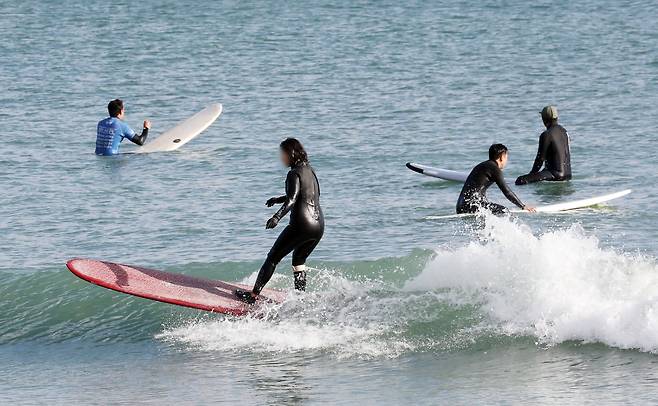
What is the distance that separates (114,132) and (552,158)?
7415 millimetres

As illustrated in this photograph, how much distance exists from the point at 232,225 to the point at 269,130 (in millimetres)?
8450

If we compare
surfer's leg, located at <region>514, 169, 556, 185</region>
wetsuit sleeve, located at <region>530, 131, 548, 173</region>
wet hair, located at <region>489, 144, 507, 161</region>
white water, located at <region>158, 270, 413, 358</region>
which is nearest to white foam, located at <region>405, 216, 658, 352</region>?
white water, located at <region>158, 270, 413, 358</region>

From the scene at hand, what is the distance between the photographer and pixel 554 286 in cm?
1274

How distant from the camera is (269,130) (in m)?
26.5

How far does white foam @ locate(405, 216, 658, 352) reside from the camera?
1205 cm

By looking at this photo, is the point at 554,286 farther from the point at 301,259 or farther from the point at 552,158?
the point at 552,158

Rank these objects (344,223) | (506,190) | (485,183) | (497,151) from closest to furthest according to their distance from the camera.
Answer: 1. (506,190)
2. (497,151)
3. (485,183)
4. (344,223)

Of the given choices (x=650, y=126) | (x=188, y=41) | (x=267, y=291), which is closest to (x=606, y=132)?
(x=650, y=126)

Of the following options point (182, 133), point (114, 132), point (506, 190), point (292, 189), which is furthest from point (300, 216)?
point (182, 133)

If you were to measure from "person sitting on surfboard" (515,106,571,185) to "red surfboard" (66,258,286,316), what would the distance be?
281 inches

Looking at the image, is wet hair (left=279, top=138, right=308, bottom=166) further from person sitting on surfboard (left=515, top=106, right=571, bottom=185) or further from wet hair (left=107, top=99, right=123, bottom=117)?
wet hair (left=107, top=99, right=123, bottom=117)

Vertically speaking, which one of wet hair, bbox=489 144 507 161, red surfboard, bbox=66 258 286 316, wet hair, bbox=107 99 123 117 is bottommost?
red surfboard, bbox=66 258 286 316

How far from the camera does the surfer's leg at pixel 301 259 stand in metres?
12.7

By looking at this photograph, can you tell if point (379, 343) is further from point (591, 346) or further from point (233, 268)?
point (233, 268)
